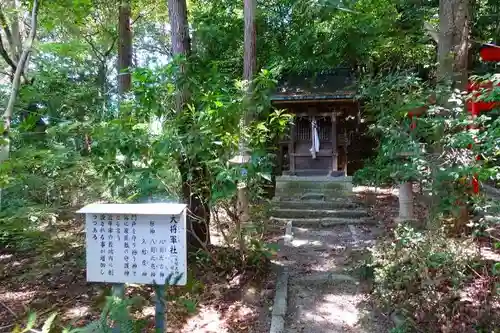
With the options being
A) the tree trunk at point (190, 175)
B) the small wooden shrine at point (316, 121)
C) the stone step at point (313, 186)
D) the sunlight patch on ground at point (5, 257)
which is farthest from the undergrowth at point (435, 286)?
the small wooden shrine at point (316, 121)

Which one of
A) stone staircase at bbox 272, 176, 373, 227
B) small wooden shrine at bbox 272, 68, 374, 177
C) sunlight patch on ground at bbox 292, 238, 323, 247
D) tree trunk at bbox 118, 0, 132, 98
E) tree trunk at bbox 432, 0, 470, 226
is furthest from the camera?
small wooden shrine at bbox 272, 68, 374, 177

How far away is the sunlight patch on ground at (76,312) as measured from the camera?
377cm

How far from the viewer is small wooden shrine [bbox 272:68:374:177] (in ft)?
35.0

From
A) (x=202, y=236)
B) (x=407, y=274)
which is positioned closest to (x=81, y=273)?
(x=202, y=236)

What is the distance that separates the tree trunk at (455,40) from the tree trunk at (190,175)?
351 centimetres

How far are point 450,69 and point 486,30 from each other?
428 cm

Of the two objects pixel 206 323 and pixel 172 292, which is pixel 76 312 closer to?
pixel 172 292

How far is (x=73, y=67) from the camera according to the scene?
12062mm

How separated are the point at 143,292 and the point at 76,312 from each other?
70 centimetres

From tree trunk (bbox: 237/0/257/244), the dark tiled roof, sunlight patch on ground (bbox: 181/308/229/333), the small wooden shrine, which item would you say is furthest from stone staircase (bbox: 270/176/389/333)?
the dark tiled roof

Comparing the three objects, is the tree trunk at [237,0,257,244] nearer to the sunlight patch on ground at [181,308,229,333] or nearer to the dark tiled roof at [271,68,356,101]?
the sunlight patch on ground at [181,308,229,333]

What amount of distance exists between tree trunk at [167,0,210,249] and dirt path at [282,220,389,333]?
1283 mm

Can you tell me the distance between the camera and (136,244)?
2.61m

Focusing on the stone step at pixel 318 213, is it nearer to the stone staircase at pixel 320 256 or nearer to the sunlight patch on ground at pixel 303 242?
the stone staircase at pixel 320 256
